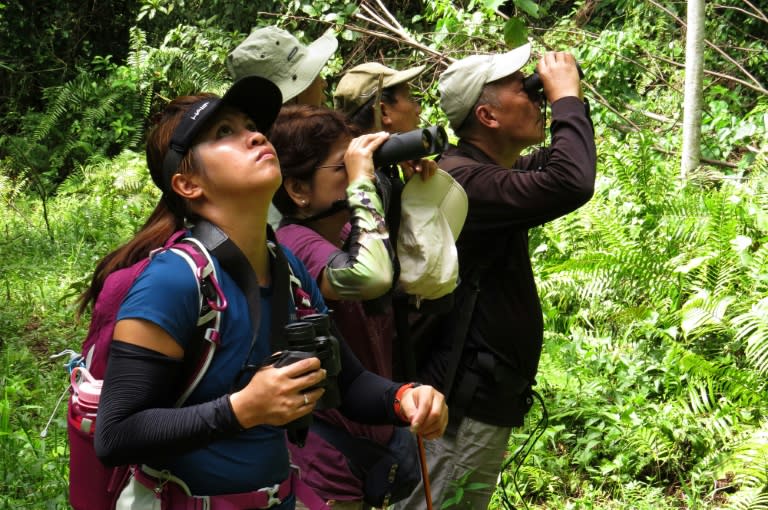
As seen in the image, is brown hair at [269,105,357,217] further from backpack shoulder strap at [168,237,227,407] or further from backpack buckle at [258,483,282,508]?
backpack buckle at [258,483,282,508]

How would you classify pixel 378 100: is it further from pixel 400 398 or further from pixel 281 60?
pixel 400 398

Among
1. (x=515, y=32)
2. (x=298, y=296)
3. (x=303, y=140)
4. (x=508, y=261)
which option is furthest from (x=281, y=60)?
(x=298, y=296)

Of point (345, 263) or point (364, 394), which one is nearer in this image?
point (364, 394)

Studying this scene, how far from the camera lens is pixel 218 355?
1.73m

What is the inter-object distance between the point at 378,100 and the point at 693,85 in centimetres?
406

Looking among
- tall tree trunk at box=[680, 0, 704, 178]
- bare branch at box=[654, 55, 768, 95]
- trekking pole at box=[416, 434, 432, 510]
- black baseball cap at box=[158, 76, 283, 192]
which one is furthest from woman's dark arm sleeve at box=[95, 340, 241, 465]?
bare branch at box=[654, 55, 768, 95]

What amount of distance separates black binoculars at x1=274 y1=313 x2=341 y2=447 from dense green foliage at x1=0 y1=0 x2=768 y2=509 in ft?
3.79

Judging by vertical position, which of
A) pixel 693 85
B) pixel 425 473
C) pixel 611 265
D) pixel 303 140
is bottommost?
pixel 611 265

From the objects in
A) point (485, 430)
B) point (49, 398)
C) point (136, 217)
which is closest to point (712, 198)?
point (485, 430)

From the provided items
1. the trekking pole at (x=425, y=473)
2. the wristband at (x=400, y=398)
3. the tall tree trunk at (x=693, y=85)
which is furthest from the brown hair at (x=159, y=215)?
the tall tree trunk at (x=693, y=85)

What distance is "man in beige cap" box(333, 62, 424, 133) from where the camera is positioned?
3.04 m

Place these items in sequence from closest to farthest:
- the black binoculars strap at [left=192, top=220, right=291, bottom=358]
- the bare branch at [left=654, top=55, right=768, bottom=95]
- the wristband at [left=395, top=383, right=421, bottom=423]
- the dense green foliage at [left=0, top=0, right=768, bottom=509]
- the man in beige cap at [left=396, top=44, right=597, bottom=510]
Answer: the black binoculars strap at [left=192, top=220, right=291, bottom=358] → the wristband at [left=395, top=383, right=421, bottom=423] → the man in beige cap at [left=396, top=44, right=597, bottom=510] → the dense green foliage at [left=0, top=0, right=768, bottom=509] → the bare branch at [left=654, top=55, right=768, bottom=95]

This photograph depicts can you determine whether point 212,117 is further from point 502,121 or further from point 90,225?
point 90,225

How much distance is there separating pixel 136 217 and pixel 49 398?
14.2 feet
